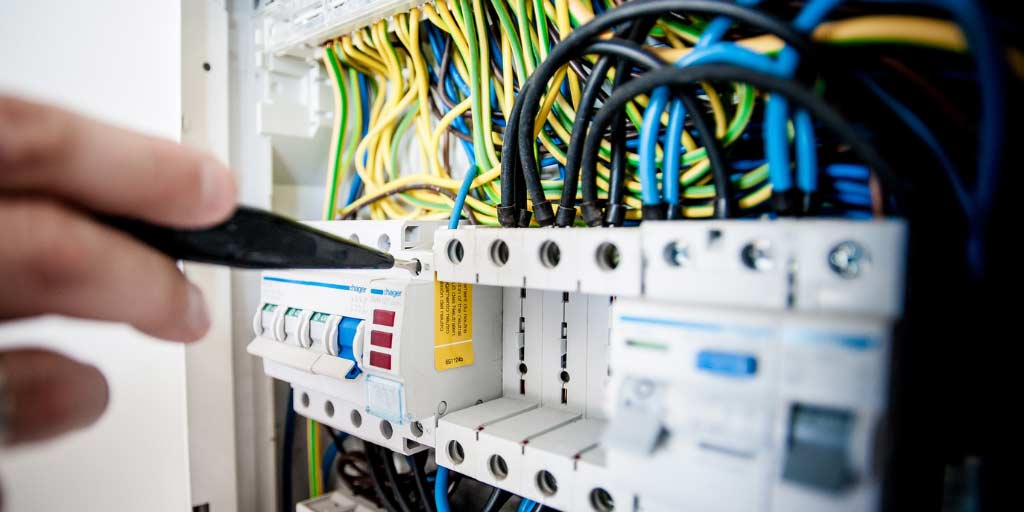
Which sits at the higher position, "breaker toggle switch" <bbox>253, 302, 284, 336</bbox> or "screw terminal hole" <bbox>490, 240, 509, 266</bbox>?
"screw terminal hole" <bbox>490, 240, 509, 266</bbox>

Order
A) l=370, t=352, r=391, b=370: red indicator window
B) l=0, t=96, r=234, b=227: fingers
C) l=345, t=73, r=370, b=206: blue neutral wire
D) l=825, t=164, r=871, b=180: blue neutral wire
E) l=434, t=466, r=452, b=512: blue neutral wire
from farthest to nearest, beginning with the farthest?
l=345, t=73, r=370, b=206: blue neutral wire → l=434, t=466, r=452, b=512: blue neutral wire → l=370, t=352, r=391, b=370: red indicator window → l=825, t=164, r=871, b=180: blue neutral wire → l=0, t=96, r=234, b=227: fingers

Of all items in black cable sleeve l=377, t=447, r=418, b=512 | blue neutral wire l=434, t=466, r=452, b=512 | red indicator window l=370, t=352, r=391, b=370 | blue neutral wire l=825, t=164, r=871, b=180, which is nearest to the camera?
blue neutral wire l=825, t=164, r=871, b=180

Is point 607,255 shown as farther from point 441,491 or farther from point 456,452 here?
point 441,491

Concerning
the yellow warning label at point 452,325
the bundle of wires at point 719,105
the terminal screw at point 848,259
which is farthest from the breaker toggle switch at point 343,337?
the terminal screw at point 848,259

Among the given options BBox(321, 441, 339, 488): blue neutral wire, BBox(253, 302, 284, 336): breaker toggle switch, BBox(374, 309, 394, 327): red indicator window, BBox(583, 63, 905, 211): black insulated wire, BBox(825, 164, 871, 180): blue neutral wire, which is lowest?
BBox(321, 441, 339, 488): blue neutral wire

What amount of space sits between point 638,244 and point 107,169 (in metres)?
0.49

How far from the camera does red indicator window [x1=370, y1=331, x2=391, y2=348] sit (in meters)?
0.81

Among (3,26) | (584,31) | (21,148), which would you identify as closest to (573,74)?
(584,31)

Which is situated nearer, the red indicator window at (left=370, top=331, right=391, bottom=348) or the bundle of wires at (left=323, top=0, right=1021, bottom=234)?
the bundle of wires at (left=323, top=0, right=1021, bottom=234)

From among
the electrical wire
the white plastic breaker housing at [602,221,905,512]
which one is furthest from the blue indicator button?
the electrical wire

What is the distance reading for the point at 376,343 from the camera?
32.6 inches

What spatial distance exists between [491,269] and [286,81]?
850 mm

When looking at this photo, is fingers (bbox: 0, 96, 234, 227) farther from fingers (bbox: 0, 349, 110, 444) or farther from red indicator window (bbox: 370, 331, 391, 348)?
red indicator window (bbox: 370, 331, 391, 348)

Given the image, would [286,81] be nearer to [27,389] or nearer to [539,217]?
[539,217]
